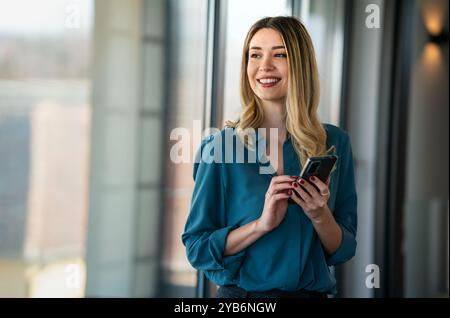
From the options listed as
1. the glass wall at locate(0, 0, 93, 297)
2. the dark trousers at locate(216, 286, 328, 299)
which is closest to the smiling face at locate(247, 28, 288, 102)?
the dark trousers at locate(216, 286, 328, 299)

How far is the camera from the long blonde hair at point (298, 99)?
1158mm

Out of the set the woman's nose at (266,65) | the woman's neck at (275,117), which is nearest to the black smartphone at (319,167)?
the woman's neck at (275,117)

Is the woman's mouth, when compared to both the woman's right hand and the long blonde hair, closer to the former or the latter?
the long blonde hair

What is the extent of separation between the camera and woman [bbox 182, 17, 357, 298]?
3.61 feet

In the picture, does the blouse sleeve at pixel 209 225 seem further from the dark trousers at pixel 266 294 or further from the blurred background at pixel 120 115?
the blurred background at pixel 120 115

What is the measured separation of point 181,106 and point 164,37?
257mm

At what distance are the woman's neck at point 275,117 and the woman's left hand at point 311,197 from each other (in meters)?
0.13
